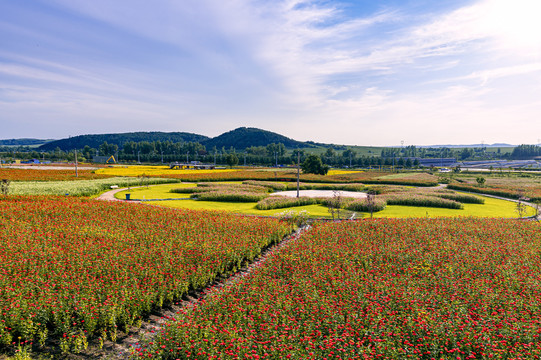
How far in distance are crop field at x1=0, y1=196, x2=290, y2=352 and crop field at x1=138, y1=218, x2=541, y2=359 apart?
1.84 metres

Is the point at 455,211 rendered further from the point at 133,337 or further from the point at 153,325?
the point at 133,337

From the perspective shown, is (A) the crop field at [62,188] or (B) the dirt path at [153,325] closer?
(B) the dirt path at [153,325]

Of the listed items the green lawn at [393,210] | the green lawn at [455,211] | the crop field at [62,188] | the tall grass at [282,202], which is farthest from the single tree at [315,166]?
the green lawn at [455,211]

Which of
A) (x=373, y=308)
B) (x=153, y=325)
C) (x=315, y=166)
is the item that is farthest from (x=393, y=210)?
(x=315, y=166)

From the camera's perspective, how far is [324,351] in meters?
7.62

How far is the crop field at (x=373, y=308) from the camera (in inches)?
297

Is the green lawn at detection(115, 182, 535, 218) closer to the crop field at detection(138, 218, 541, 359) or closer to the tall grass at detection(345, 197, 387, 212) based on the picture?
the tall grass at detection(345, 197, 387, 212)

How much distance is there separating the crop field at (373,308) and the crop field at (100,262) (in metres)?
1.84

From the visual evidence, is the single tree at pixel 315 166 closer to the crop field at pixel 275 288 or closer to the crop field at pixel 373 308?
the crop field at pixel 275 288

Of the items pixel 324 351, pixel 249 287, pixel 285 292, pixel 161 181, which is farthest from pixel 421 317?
pixel 161 181

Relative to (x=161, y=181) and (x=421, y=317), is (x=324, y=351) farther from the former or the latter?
(x=161, y=181)

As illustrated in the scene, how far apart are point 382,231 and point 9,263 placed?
60.9 ft

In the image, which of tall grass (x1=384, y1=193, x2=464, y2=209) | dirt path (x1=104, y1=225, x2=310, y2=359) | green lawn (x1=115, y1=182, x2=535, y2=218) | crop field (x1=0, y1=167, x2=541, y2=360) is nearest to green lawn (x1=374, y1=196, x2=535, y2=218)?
green lawn (x1=115, y1=182, x2=535, y2=218)

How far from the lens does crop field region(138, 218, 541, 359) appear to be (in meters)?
7.54
